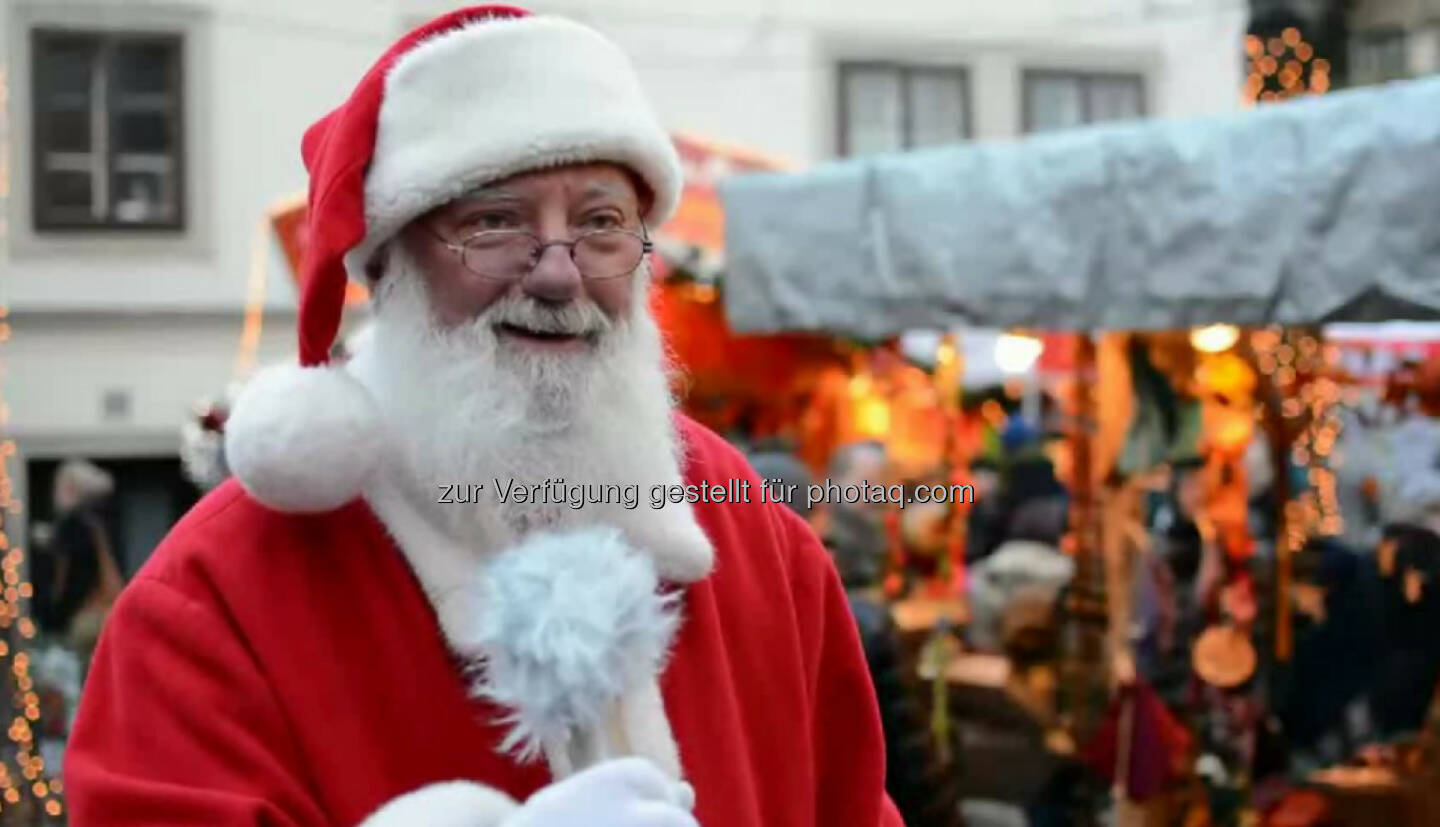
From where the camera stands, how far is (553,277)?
1896 mm

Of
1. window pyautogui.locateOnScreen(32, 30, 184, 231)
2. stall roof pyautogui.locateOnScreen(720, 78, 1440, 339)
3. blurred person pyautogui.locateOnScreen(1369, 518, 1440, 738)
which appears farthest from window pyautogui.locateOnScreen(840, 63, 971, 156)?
Result: blurred person pyautogui.locateOnScreen(1369, 518, 1440, 738)

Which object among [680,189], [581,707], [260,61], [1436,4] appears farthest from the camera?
[1436,4]

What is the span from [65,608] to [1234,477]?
5.25 meters

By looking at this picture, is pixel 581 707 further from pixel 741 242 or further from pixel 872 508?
pixel 872 508

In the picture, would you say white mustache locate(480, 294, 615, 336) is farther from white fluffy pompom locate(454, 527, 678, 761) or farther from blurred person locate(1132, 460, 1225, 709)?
blurred person locate(1132, 460, 1225, 709)

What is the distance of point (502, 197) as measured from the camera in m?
1.95

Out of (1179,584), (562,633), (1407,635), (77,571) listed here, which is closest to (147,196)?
(77,571)

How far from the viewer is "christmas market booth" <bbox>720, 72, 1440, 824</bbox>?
407cm

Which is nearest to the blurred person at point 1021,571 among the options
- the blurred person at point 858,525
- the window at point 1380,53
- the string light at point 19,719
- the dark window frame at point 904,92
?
the blurred person at point 858,525

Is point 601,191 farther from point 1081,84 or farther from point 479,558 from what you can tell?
point 1081,84

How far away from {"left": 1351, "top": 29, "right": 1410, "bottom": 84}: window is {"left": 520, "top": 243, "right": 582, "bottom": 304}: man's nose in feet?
45.1

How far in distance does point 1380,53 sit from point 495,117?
567 inches

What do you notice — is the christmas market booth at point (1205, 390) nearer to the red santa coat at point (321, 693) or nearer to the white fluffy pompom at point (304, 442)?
the red santa coat at point (321, 693)

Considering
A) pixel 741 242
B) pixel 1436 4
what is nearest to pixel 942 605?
pixel 741 242
